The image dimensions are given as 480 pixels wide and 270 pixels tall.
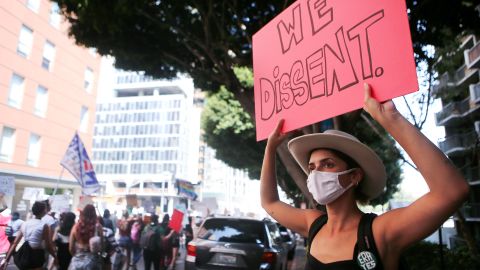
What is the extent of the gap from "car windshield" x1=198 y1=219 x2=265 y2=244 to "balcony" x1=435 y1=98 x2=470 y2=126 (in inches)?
1155

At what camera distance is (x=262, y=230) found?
7551 mm

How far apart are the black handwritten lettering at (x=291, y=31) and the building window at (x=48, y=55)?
21.0m

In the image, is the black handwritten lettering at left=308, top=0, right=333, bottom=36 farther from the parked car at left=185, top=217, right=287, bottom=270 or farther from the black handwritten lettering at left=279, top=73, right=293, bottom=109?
the parked car at left=185, top=217, right=287, bottom=270

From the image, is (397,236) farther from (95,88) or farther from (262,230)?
(95,88)

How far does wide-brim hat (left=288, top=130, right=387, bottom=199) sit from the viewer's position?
6.59ft

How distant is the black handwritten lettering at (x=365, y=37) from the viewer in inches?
77.5

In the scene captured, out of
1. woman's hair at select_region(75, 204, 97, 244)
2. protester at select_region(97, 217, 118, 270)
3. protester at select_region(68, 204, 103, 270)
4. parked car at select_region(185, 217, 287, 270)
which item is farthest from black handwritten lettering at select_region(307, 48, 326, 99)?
protester at select_region(97, 217, 118, 270)

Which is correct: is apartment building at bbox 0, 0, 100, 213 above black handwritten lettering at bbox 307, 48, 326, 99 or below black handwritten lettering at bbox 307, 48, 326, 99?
above

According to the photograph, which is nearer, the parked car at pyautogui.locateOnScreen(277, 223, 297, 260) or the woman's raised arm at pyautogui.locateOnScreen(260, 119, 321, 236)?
the woman's raised arm at pyautogui.locateOnScreen(260, 119, 321, 236)

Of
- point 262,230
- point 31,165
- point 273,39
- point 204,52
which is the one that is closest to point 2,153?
point 31,165

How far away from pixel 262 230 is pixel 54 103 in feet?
62.6

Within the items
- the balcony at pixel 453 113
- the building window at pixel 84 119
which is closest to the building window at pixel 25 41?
the building window at pixel 84 119

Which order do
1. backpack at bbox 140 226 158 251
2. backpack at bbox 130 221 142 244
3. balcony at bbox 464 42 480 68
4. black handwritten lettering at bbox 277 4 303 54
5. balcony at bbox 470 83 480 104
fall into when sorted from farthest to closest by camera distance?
balcony at bbox 470 83 480 104, balcony at bbox 464 42 480 68, backpack at bbox 130 221 142 244, backpack at bbox 140 226 158 251, black handwritten lettering at bbox 277 4 303 54

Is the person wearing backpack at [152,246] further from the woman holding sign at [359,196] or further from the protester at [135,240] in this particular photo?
the woman holding sign at [359,196]
